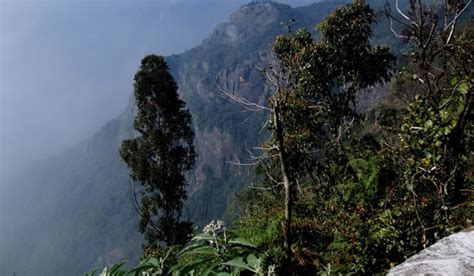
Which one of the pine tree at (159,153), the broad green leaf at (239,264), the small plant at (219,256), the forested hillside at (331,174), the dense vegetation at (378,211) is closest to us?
the broad green leaf at (239,264)

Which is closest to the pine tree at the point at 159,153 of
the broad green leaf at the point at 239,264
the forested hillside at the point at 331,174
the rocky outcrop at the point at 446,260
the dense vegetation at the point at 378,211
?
the forested hillside at the point at 331,174

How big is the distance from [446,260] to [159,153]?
19074 mm

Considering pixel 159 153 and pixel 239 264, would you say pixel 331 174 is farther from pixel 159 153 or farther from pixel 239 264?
pixel 159 153

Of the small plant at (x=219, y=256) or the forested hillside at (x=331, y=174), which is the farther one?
the forested hillside at (x=331, y=174)

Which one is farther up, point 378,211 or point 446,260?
point 446,260

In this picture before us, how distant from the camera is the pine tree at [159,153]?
20.2 meters

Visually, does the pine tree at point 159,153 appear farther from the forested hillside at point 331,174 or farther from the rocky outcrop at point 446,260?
the rocky outcrop at point 446,260

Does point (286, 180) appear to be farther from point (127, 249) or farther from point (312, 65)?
point (127, 249)

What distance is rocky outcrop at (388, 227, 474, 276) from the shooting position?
94.1 inches

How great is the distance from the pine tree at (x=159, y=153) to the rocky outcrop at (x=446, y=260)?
57.8ft

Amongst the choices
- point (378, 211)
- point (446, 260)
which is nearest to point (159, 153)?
point (378, 211)

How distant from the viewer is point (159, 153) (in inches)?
829

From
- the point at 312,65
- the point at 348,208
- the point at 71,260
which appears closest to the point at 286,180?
the point at 348,208

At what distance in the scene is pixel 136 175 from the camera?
67.6 ft
